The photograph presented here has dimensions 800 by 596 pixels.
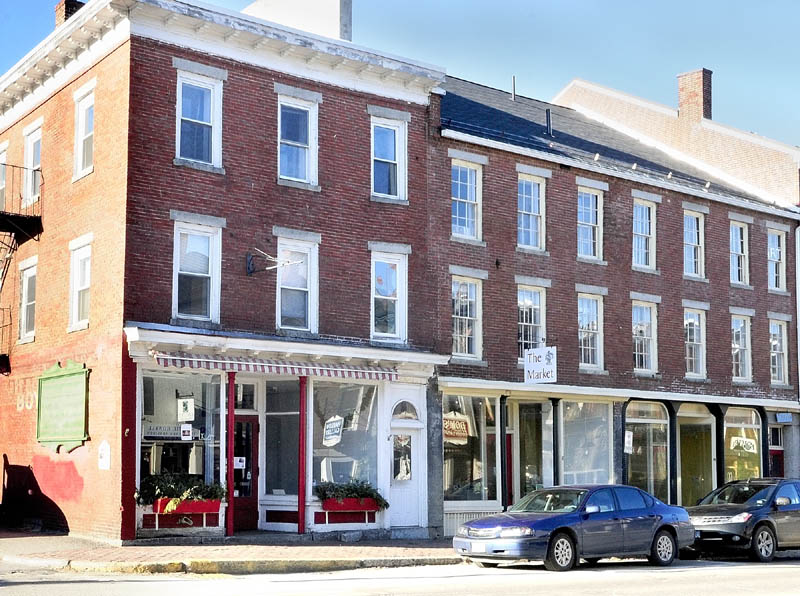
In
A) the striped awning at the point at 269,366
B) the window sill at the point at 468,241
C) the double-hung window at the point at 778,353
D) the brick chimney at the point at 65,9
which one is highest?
the brick chimney at the point at 65,9

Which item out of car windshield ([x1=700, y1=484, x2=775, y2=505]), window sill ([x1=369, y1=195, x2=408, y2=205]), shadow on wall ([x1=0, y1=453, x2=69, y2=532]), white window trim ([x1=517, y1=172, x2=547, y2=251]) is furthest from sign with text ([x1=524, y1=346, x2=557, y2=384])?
shadow on wall ([x1=0, y1=453, x2=69, y2=532])

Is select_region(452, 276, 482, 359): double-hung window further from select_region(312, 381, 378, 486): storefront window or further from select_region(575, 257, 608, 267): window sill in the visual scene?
select_region(575, 257, 608, 267): window sill

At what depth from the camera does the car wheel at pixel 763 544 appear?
2122 cm

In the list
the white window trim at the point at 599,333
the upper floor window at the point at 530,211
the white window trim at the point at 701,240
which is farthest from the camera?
the white window trim at the point at 701,240

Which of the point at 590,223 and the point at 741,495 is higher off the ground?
the point at 590,223

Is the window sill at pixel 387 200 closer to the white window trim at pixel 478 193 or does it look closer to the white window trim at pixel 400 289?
the white window trim at pixel 400 289

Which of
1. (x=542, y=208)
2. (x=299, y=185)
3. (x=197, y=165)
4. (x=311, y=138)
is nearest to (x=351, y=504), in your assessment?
(x=299, y=185)

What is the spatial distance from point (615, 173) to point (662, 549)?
12.5 m

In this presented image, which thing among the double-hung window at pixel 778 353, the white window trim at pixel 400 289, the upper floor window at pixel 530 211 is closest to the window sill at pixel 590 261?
the upper floor window at pixel 530 211

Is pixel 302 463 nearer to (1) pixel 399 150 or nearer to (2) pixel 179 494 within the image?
(2) pixel 179 494

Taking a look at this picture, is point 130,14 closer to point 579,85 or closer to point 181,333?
point 181,333

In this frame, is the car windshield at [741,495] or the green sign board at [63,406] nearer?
the green sign board at [63,406]

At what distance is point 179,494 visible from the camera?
2072 centimetres

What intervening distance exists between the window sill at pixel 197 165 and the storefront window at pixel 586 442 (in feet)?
36.1
